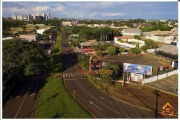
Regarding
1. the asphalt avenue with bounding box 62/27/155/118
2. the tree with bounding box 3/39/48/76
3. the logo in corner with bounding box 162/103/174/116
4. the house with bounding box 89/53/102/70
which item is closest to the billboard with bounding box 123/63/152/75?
the asphalt avenue with bounding box 62/27/155/118

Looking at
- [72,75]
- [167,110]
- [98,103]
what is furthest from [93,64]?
[167,110]

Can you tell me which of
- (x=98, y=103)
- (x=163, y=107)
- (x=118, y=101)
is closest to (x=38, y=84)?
Result: (x=98, y=103)

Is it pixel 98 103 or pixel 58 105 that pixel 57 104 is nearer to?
pixel 58 105

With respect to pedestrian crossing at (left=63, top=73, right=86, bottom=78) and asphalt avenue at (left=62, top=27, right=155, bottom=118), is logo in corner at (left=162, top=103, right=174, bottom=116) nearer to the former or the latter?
asphalt avenue at (left=62, top=27, right=155, bottom=118)

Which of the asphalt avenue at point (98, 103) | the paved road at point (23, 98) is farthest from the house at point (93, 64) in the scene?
the paved road at point (23, 98)

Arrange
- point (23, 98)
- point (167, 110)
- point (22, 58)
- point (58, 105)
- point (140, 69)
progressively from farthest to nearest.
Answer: point (22, 58), point (140, 69), point (23, 98), point (58, 105), point (167, 110)

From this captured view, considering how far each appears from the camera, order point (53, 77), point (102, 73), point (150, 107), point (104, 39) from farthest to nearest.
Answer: point (104, 39)
point (53, 77)
point (102, 73)
point (150, 107)

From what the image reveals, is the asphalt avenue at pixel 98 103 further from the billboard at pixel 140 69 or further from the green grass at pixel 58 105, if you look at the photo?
the billboard at pixel 140 69

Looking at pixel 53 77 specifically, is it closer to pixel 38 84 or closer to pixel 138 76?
pixel 38 84

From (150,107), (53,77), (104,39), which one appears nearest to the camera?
(150,107)
